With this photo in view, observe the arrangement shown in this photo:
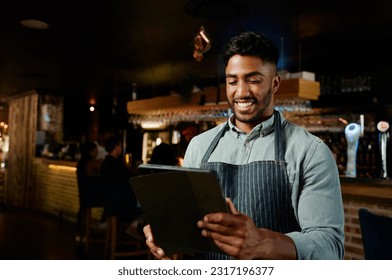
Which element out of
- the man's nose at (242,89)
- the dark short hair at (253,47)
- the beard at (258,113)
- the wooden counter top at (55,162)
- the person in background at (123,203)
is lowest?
the person in background at (123,203)

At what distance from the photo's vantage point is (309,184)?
118 cm

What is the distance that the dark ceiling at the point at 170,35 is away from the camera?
3.50m

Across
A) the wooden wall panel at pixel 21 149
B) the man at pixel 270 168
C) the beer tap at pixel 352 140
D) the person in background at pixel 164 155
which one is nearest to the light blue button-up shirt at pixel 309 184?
the man at pixel 270 168

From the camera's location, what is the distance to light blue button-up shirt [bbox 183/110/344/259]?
1113mm

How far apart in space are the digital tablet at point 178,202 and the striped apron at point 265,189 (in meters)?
0.23

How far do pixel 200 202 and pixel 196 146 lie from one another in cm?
49

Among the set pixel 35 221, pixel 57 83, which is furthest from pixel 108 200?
pixel 57 83

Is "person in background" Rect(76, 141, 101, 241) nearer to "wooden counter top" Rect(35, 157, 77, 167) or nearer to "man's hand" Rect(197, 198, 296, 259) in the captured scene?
"wooden counter top" Rect(35, 157, 77, 167)

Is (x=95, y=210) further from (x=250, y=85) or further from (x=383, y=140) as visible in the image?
(x=250, y=85)

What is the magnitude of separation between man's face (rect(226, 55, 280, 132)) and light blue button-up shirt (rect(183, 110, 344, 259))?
0.07 meters

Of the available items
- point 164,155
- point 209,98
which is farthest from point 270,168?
point 209,98

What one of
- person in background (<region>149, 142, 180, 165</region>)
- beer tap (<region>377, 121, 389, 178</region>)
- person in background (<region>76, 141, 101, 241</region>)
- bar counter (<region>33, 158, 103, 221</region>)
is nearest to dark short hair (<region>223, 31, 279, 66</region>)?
beer tap (<region>377, 121, 389, 178</region>)

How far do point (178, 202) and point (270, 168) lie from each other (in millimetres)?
346

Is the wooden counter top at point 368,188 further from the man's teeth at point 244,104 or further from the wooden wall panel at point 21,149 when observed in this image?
the wooden wall panel at point 21,149
